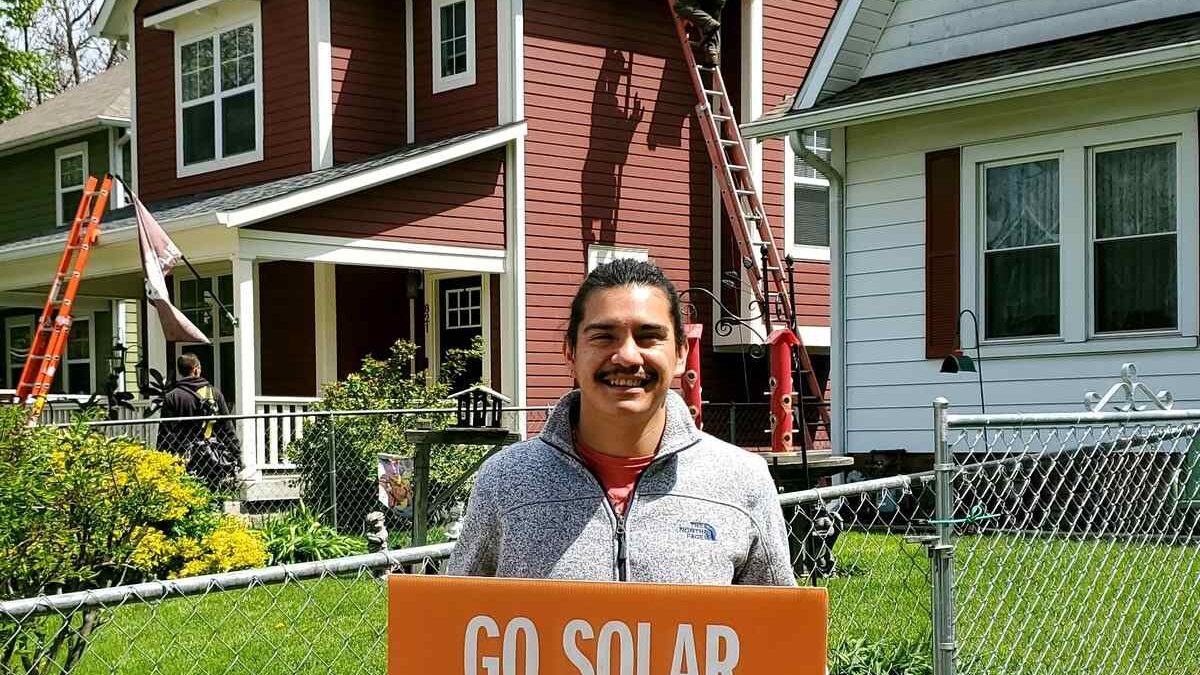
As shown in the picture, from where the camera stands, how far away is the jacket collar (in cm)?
290

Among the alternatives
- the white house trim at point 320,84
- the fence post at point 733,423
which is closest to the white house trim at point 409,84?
the white house trim at point 320,84

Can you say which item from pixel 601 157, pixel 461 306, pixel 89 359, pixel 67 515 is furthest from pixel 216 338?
pixel 67 515

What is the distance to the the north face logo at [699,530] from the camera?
283cm

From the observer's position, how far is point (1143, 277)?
1145cm

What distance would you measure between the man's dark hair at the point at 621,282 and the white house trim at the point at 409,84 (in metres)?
15.3

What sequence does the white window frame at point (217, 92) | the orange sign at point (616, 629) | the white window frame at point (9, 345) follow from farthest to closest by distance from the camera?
1. the white window frame at point (9, 345)
2. the white window frame at point (217, 92)
3. the orange sign at point (616, 629)

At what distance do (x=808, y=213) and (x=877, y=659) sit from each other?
13.6 metres

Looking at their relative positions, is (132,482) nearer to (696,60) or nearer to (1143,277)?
(1143,277)

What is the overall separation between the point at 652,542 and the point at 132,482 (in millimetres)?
4296

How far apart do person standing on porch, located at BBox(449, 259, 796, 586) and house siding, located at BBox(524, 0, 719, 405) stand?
13.9 meters

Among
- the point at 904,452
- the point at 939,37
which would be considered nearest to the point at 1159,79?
the point at 939,37

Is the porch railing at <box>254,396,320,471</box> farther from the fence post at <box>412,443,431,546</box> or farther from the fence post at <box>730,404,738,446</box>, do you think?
the fence post at <box>730,404,738,446</box>

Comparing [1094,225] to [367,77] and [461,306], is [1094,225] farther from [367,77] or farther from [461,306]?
[367,77]

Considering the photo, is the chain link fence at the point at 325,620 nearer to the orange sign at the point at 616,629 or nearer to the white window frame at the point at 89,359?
the orange sign at the point at 616,629
